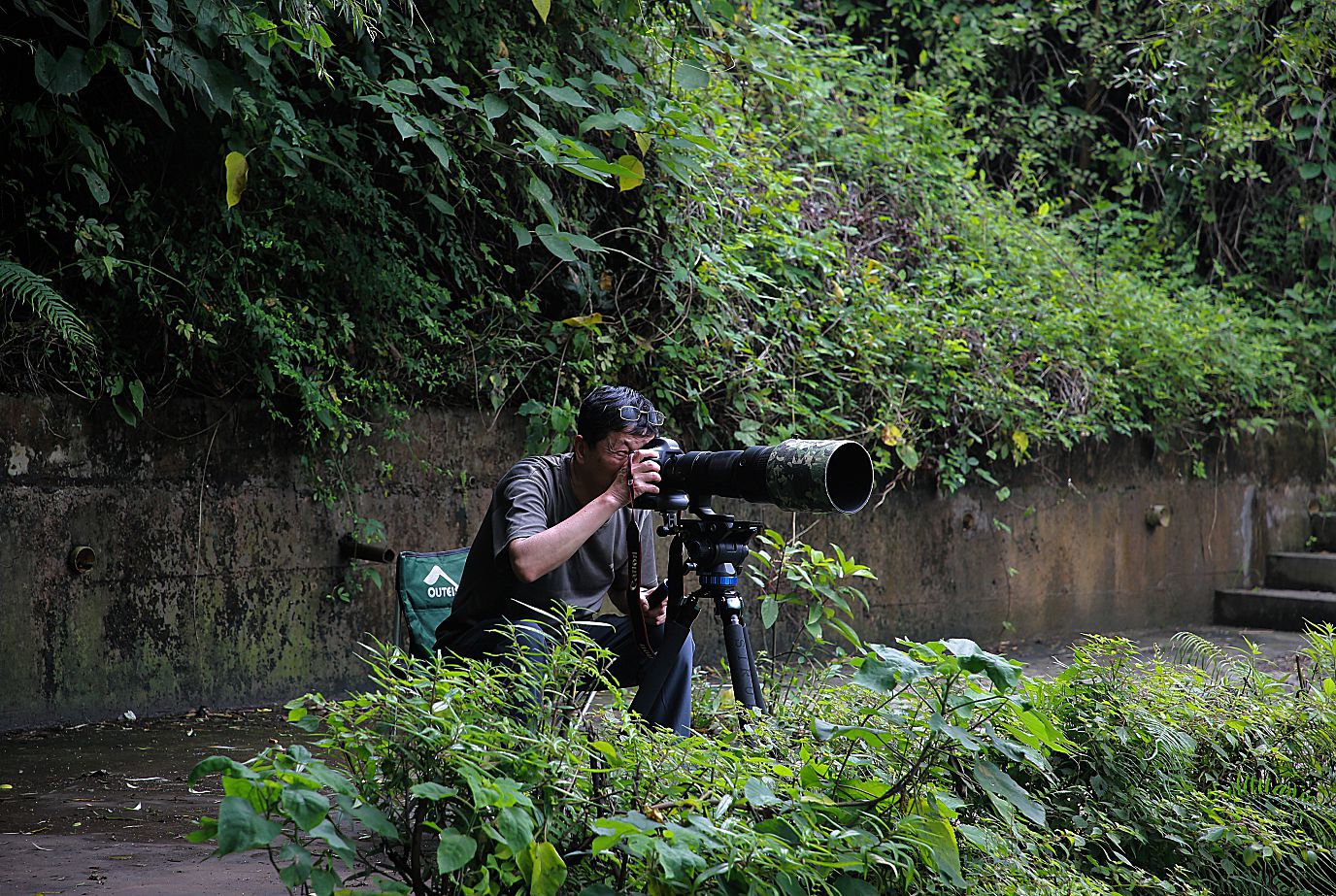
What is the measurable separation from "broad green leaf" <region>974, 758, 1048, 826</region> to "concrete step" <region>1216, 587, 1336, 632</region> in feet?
20.9

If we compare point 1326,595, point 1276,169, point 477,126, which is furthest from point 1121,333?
point 477,126

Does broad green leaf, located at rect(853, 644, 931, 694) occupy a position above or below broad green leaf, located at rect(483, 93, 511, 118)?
below

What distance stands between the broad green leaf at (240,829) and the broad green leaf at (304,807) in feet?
0.10

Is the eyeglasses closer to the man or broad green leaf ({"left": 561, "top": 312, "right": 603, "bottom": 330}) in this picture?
the man

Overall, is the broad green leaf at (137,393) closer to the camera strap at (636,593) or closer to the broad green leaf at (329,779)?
the camera strap at (636,593)

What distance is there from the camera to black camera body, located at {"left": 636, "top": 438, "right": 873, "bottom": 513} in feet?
8.66

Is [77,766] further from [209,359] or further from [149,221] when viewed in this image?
[149,221]

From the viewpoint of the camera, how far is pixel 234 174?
4086mm

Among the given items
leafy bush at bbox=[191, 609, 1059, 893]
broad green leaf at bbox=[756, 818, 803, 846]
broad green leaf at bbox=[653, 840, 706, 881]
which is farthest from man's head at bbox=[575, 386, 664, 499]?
broad green leaf at bbox=[653, 840, 706, 881]

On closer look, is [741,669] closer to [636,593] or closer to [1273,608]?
[636,593]

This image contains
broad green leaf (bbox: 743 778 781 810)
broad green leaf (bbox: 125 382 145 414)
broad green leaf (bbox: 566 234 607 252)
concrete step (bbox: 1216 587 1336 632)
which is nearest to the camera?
broad green leaf (bbox: 743 778 781 810)

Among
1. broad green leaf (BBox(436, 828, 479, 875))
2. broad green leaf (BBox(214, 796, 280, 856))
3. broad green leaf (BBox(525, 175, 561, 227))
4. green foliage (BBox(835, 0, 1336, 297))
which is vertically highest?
green foliage (BBox(835, 0, 1336, 297))

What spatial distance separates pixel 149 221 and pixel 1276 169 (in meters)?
8.66

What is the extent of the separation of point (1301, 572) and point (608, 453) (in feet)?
22.3
